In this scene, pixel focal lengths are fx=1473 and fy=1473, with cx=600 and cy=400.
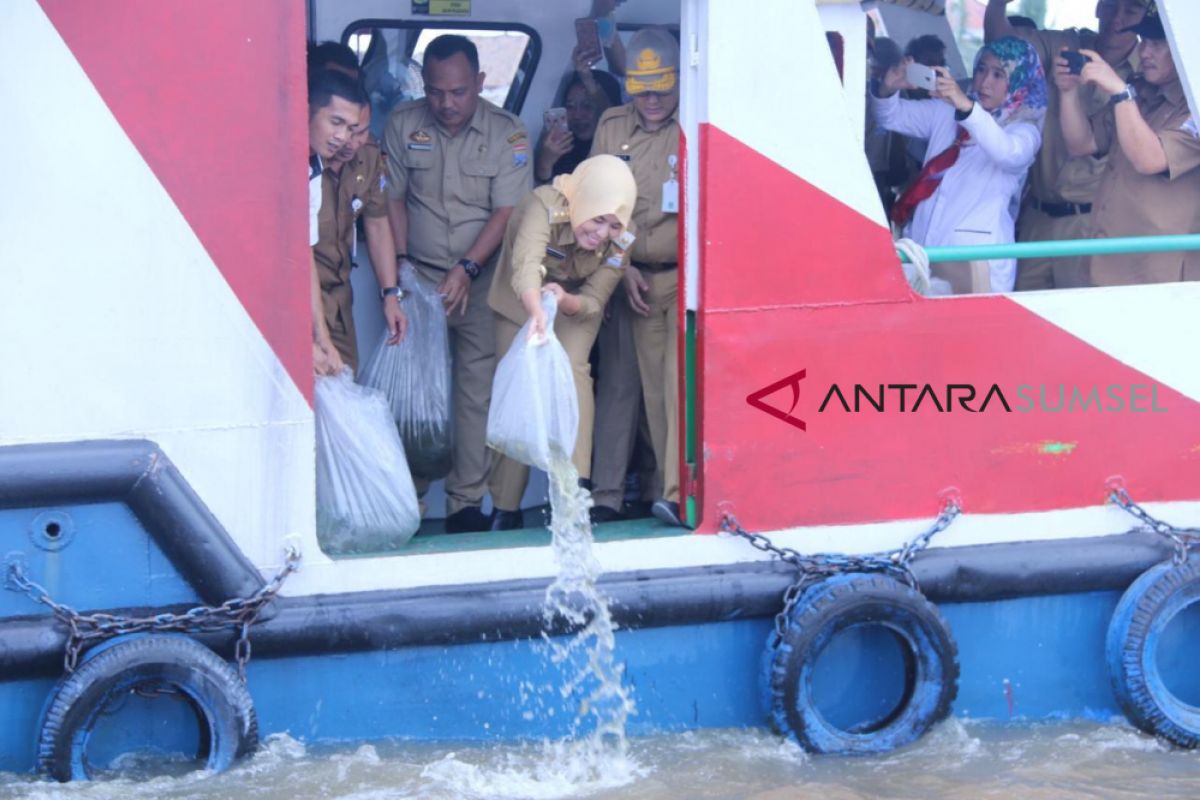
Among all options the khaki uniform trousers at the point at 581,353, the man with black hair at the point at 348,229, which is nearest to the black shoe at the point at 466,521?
the khaki uniform trousers at the point at 581,353

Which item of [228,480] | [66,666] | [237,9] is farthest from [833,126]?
[66,666]

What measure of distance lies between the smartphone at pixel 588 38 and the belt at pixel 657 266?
0.93 meters

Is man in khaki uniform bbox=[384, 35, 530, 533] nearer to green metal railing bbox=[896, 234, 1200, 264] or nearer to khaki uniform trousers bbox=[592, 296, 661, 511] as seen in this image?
khaki uniform trousers bbox=[592, 296, 661, 511]

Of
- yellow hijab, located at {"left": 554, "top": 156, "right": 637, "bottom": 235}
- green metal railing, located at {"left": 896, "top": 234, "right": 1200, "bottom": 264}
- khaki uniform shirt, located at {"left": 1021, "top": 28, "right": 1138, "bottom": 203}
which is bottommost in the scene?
green metal railing, located at {"left": 896, "top": 234, "right": 1200, "bottom": 264}

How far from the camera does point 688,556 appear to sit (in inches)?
150

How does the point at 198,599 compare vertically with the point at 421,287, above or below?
below

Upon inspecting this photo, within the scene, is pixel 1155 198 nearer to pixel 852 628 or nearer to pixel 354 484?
pixel 852 628

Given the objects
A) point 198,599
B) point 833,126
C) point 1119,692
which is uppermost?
point 833,126

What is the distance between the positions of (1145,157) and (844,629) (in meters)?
1.59

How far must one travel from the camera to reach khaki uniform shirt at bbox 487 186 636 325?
418 centimetres

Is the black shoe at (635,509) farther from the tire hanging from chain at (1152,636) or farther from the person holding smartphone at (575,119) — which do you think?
the tire hanging from chain at (1152,636)

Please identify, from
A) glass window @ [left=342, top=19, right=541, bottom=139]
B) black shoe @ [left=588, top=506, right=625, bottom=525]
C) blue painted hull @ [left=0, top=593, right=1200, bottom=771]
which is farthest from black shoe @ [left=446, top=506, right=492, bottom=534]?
glass window @ [left=342, top=19, right=541, bottom=139]

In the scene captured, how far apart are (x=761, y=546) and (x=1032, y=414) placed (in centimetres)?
83

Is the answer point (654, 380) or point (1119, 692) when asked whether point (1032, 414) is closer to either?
point (1119, 692)
